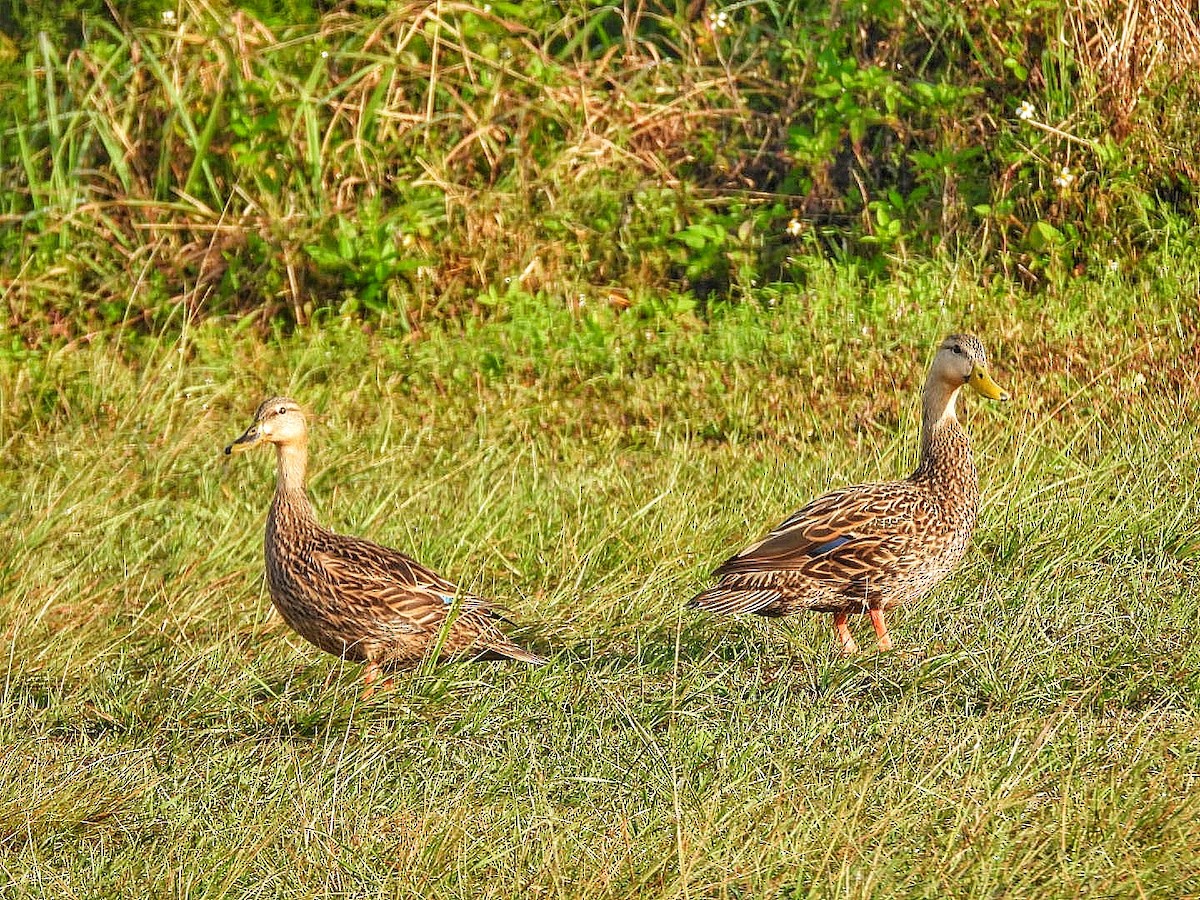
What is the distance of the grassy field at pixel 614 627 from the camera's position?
4203 millimetres

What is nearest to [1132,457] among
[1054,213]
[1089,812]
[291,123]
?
[1054,213]

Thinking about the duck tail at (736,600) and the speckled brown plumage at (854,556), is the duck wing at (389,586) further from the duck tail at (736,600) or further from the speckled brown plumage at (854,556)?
the speckled brown plumage at (854,556)

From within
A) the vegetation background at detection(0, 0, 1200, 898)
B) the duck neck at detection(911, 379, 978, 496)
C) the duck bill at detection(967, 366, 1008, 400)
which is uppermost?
the duck bill at detection(967, 366, 1008, 400)

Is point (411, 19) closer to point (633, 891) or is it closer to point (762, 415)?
point (762, 415)

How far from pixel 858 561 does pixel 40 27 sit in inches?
267

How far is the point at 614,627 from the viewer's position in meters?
6.05

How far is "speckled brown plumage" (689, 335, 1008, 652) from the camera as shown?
579 centimetres

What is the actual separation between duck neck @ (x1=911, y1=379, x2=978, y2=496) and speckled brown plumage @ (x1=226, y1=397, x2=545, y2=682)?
4.82ft

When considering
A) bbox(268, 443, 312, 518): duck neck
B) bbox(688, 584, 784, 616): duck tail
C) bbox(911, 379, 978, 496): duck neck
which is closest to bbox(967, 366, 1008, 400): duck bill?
bbox(911, 379, 978, 496): duck neck

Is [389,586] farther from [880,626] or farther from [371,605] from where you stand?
[880,626]

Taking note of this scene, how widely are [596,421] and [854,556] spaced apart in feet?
9.58

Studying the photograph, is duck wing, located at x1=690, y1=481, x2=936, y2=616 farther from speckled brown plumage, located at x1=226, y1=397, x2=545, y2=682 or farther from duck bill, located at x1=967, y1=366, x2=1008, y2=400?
speckled brown plumage, located at x1=226, y1=397, x2=545, y2=682

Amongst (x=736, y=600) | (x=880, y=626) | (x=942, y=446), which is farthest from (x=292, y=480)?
(x=942, y=446)

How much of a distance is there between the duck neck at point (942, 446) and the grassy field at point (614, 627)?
1.18ft
